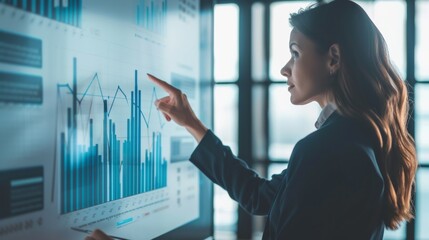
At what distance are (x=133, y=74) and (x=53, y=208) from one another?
1.41ft

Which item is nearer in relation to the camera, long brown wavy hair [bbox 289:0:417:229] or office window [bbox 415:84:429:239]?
long brown wavy hair [bbox 289:0:417:229]

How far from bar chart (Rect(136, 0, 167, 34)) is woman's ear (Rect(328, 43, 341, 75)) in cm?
48

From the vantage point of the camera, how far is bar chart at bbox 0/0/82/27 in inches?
35.2

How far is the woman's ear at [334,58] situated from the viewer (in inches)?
50.3

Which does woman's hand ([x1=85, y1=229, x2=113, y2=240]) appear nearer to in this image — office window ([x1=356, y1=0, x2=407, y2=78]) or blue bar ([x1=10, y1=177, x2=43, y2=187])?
blue bar ([x1=10, y1=177, x2=43, y2=187])

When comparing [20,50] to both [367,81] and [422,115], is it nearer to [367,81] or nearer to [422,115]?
[367,81]

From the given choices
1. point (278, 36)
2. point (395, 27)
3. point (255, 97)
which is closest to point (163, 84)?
point (255, 97)

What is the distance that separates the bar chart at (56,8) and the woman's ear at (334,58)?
63 cm

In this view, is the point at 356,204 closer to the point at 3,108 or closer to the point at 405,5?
the point at 3,108

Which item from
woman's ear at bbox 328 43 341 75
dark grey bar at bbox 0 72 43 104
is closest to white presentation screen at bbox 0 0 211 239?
dark grey bar at bbox 0 72 43 104

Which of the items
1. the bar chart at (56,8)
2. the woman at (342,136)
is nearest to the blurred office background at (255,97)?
the woman at (342,136)

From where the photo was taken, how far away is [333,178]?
45.0 inches

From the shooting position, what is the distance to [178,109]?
1478 mm

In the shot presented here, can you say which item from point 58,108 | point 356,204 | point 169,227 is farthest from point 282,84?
point 58,108
